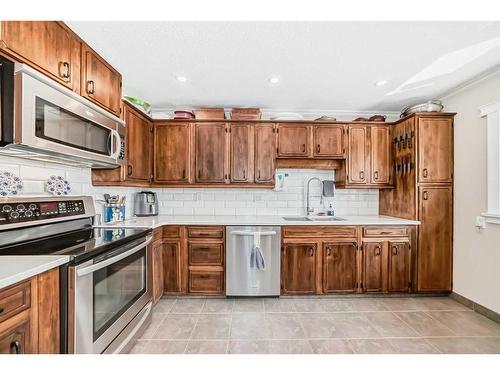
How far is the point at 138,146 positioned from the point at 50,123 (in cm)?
136

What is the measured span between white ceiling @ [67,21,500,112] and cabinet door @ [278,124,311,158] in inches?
14.5

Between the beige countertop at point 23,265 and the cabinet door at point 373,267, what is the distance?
2835mm

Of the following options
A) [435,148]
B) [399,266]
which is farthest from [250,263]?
[435,148]

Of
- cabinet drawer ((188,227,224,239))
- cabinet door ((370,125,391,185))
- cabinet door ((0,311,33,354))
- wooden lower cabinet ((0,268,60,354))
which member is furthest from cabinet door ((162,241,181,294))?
cabinet door ((370,125,391,185))

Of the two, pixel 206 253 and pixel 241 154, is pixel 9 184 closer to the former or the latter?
pixel 206 253

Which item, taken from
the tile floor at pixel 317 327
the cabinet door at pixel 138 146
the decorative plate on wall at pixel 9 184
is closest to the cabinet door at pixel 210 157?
the cabinet door at pixel 138 146

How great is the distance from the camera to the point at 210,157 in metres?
3.17

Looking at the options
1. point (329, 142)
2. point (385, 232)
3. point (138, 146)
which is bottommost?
point (385, 232)

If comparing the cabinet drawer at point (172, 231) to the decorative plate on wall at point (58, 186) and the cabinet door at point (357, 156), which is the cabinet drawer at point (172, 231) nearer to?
the decorative plate on wall at point (58, 186)

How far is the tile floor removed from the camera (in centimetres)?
194

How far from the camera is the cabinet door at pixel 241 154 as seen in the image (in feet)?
10.4

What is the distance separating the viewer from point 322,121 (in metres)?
3.24
